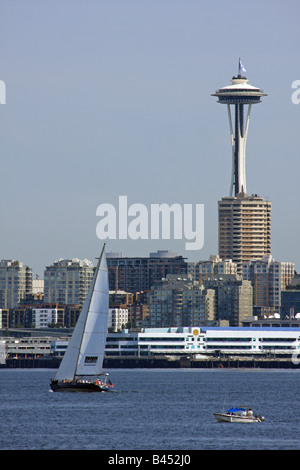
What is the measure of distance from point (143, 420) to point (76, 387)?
3081 centimetres

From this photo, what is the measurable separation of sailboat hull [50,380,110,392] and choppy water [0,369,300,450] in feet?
3.21

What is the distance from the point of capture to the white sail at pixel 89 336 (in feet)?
456

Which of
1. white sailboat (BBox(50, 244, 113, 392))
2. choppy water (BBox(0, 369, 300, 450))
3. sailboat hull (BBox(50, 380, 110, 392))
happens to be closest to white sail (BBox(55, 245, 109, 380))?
white sailboat (BBox(50, 244, 113, 392))

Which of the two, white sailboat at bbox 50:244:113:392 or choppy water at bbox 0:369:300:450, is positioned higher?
white sailboat at bbox 50:244:113:392

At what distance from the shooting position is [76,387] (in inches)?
5448

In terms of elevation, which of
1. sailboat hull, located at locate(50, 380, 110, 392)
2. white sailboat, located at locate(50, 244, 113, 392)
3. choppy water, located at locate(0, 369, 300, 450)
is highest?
white sailboat, located at locate(50, 244, 113, 392)

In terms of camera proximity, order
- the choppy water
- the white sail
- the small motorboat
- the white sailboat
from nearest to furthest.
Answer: the choppy water → the small motorboat → the white sailboat → the white sail

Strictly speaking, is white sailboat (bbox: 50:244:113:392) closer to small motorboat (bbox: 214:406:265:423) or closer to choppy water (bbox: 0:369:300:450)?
choppy water (bbox: 0:369:300:450)

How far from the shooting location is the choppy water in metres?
91.3

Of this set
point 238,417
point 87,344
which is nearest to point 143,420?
point 238,417

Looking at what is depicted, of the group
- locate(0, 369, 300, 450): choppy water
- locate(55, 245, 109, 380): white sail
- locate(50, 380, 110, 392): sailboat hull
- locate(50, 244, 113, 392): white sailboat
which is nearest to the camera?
locate(0, 369, 300, 450): choppy water
